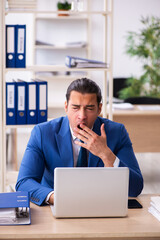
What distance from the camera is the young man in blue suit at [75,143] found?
1871 millimetres


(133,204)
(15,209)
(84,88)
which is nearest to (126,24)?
(84,88)

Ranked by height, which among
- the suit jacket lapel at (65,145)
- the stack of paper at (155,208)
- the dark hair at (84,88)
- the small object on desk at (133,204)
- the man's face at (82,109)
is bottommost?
the small object on desk at (133,204)

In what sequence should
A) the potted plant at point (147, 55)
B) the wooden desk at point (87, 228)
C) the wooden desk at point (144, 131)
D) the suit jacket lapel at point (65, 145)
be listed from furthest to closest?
the potted plant at point (147, 55), the wooden desk at point (144, 131), the suit jacket lapel at point (65, 145), the wooden desk at point (87, 228)

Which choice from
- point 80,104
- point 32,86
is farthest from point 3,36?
point 80,104

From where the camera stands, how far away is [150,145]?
4.66m

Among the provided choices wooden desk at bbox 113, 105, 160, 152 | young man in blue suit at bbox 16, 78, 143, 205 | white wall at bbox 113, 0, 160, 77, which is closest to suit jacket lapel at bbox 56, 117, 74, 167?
young man in blue suit at bbox 16, 78, 143, 205

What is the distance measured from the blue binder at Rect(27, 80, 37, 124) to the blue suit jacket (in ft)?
3.49

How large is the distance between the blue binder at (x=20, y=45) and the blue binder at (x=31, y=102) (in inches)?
6.8

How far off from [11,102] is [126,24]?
15.5 ft

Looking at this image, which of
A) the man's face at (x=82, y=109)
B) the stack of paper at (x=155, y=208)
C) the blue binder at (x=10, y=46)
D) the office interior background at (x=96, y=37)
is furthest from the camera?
the office interior background at (x=96, y=37)

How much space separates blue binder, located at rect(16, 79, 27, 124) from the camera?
319cm

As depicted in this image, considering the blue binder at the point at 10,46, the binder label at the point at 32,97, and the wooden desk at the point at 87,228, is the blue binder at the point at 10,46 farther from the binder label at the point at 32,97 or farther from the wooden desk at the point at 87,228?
the wooden desk at the point at 87,228

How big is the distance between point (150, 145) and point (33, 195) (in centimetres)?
301

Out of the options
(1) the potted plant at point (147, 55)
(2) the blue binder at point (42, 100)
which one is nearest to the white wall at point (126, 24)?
(1) the potted plant at point (147, 55)
